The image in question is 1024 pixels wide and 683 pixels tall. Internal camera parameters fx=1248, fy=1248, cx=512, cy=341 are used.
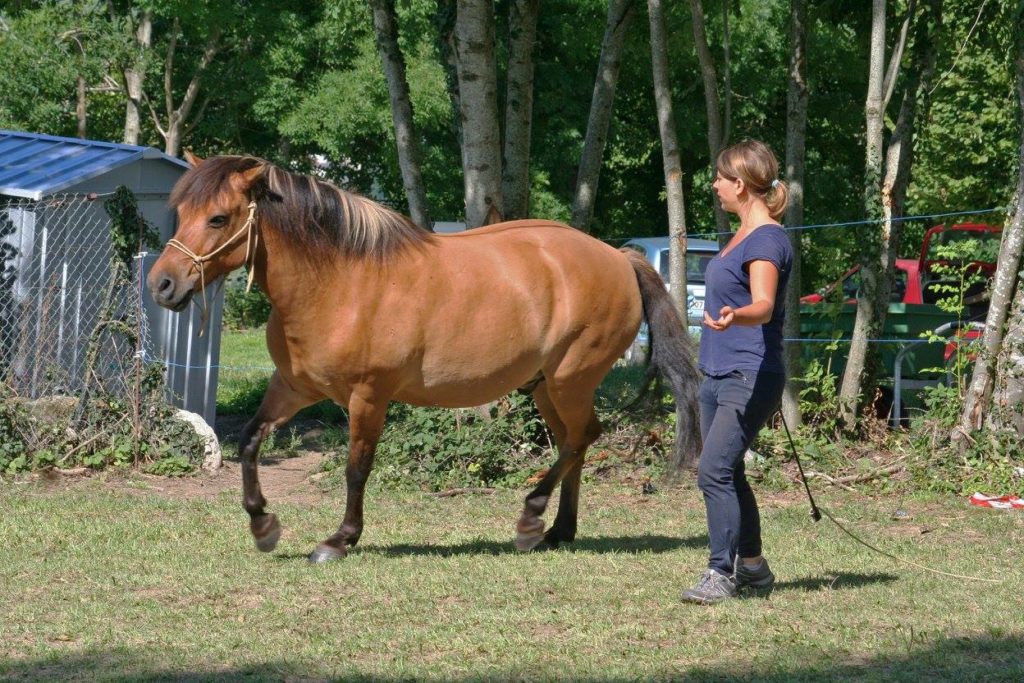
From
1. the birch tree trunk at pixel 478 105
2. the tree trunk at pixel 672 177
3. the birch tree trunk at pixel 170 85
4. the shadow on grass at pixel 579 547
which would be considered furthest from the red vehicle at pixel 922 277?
the birch tree trunk at pixel 170 85

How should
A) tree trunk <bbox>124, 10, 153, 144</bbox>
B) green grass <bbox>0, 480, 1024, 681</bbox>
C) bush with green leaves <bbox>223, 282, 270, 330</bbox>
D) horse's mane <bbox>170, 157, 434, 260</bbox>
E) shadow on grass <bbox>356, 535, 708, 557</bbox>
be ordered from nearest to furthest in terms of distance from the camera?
green grass <bbox>0, 480, 1024, 681</bbox>, horse's mane <bbox>170, 157, 434, 260</bbox>, shadow on grass <bbox>356, 535, 708, 557</bbox>, bush with green leaves <bbox>223, 282, 270, 330</bbox>, tree trunk <bbox>124, 10, 153, 144</bbox>

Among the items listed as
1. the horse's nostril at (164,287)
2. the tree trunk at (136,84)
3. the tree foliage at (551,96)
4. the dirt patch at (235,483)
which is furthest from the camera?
the tree trunk at (136,84)

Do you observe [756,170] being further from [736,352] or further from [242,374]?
[242,374]

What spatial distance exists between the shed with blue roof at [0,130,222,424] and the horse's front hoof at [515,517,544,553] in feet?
12.7

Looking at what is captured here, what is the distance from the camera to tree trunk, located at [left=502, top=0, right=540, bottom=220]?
33.4 feet

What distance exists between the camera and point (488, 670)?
4.52m

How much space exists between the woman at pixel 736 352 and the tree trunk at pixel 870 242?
5.02m

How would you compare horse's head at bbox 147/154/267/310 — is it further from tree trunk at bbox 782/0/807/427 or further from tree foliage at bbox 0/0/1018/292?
tree foliage at bbox 0/0/1018/292

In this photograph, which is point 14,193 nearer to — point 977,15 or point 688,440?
point 688,440

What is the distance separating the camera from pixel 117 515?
25.8 feet

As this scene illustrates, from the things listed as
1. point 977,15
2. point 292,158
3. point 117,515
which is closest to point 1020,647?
point 117,515

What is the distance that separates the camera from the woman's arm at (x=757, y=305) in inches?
196

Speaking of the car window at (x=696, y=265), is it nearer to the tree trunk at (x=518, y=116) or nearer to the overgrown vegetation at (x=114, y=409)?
the tree trunk at (x=518, y=116)

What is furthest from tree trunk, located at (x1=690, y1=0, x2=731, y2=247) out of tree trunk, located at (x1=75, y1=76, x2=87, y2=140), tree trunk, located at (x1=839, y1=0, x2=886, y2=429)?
tree trunk, located at (x1=75, y1=76, x2=87, y2=140)
